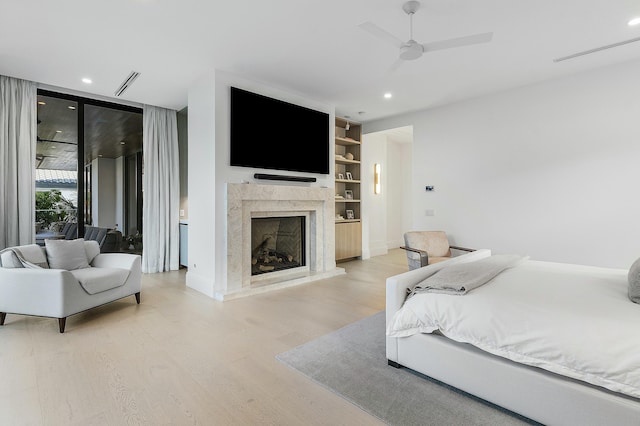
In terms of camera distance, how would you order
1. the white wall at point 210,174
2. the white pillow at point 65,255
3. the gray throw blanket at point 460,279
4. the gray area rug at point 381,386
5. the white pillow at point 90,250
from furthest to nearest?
the white wall at point 210,174
the white pillow at point 90,250
the white pillow at point 65,255
the gray throw blanket at point 460,279
the gray area rug at point 381,386

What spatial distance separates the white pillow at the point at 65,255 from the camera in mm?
3580

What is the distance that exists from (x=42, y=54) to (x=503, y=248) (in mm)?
6604

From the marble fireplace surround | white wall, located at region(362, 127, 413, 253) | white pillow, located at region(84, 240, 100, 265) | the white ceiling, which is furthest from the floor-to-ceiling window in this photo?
white wall, located at region(362, 127, 413, 253)

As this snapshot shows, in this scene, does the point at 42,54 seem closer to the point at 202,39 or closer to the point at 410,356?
the point at 202,39

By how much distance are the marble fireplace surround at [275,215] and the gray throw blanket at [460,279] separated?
2628 mm

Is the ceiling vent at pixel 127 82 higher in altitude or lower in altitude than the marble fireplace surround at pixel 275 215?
higher

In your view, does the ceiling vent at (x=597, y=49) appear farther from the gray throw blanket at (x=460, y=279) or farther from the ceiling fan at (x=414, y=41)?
the gray throw blanket at (x=460, y=279)

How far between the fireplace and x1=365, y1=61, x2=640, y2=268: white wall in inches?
94.1

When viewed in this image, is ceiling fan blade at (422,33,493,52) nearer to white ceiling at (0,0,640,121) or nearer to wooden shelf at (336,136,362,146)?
white ceiling at (0,0,640,121)

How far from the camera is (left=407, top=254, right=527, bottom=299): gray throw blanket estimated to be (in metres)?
2.12

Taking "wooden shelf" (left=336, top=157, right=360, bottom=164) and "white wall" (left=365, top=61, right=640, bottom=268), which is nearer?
"white wall" (left=365, top=61, right=640, bottom=268)

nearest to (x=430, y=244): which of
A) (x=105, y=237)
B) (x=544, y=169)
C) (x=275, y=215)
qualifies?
(x=544, y=169)

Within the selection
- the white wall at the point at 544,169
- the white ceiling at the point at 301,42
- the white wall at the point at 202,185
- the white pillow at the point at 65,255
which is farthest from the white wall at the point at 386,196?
the white pillow at the point at 65,255

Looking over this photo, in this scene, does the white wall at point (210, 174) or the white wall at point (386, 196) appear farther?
the white wall at point (386, 196)
